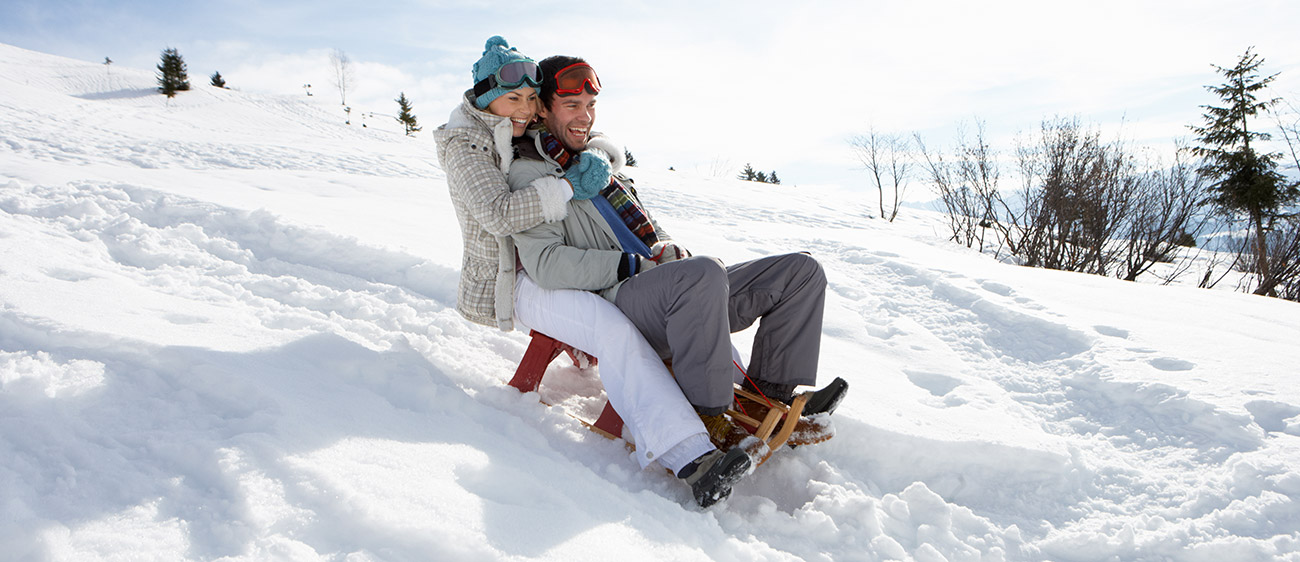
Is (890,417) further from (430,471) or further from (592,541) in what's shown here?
(430,471)

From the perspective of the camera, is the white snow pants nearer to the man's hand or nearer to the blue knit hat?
the man's hand

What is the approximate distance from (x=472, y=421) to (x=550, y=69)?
1.31 meters

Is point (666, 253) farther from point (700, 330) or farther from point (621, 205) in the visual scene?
point (700, 330)

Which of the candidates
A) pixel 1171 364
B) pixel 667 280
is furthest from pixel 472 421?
pixel 1171 364

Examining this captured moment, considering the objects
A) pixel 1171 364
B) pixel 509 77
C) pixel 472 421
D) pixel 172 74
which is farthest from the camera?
pixel 172 74

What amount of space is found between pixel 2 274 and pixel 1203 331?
5.37 m

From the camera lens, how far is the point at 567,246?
7.38ft

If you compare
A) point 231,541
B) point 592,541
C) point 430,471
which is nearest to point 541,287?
point 430,471

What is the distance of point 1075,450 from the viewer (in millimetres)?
2381

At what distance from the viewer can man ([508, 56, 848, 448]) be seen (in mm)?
2000

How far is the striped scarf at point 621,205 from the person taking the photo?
7.99 ft

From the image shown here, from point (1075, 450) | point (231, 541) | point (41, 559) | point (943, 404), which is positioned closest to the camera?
point (41, 559)

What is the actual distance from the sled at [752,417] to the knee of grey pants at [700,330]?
0.20 m

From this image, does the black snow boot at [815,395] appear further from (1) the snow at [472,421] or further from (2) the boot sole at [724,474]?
(2) the boot sole at [724,474]
